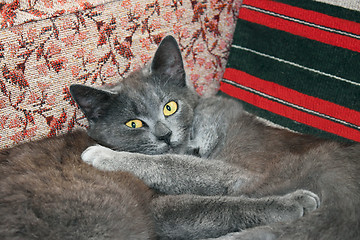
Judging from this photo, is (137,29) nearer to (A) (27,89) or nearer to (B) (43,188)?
(A) (27,89)

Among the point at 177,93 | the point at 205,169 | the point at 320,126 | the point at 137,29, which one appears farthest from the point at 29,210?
the point at 320,126

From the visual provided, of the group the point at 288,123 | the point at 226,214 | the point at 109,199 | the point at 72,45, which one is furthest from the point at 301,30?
the point at 109,199

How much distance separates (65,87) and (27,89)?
0.55ft

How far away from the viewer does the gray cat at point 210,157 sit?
48.2 inches

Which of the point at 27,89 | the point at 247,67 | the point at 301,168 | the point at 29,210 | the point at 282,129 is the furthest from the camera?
the point at 247,67

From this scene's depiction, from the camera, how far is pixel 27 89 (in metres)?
1.64

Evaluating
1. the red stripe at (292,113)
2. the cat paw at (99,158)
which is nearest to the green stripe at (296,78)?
the red stripe at (292,113)

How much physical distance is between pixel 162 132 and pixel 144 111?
0.15 meters

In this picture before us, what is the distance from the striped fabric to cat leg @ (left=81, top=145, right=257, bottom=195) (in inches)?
19.2

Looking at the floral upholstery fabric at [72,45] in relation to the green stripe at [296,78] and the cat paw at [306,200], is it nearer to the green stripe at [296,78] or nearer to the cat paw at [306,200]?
the green stripe at [296,78]

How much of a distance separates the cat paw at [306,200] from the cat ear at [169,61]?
2.65 feet

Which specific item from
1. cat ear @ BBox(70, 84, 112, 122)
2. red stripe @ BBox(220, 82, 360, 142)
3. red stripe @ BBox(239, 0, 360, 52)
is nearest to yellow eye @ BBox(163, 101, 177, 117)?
cat ear @ BBox(70, 84, 112, 122)

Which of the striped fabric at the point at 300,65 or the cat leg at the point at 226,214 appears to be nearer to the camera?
the cat leg at the point at 226,214

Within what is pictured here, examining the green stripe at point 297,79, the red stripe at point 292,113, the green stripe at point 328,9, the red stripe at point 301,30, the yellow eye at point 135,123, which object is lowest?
the yellow eye at point 135,123
